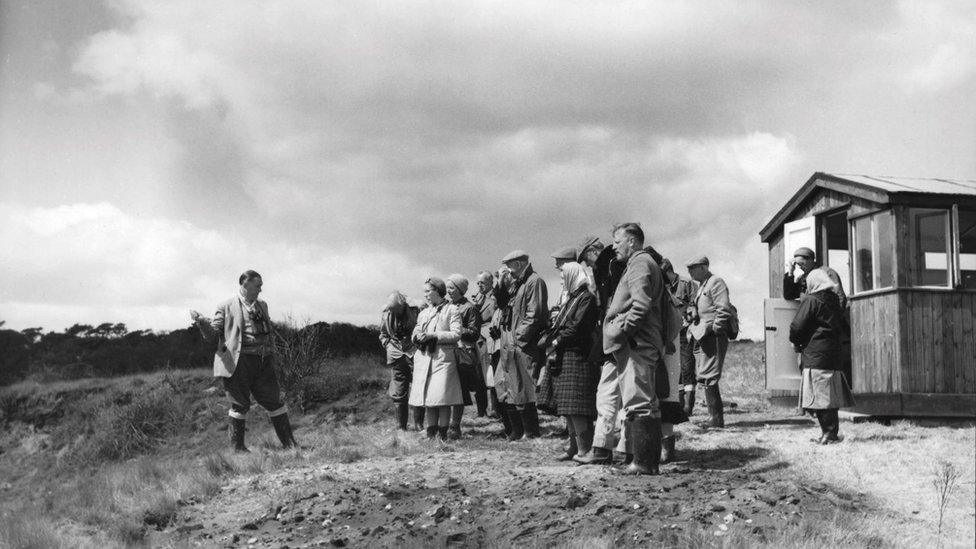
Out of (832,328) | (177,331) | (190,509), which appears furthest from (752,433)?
(177,331)

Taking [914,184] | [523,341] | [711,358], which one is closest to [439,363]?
[523,341]

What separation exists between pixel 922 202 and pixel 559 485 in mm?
6732

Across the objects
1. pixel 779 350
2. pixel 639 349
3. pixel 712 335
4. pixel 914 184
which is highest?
pixel 914 184

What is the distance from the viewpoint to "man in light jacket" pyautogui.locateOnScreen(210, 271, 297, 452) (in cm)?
1024

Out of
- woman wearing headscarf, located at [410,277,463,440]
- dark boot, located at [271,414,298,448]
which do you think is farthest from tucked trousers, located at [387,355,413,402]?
dark boot, located at [271,414,298,448]

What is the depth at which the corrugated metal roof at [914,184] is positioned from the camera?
11.5 metres

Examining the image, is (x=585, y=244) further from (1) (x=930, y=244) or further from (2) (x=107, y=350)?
(2) (x=107, y=350)

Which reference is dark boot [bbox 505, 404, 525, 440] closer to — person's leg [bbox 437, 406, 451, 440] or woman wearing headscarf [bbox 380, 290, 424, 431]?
person's leg [bbox 437, 406, 451, 440]

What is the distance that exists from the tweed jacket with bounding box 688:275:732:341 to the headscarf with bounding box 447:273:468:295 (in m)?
2.64

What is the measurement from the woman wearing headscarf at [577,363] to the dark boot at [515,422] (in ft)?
7.39

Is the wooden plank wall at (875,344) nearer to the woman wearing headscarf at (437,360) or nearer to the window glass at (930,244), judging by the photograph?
the window glass at (930,244)

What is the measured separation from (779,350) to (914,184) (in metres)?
2.66

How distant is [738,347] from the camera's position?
26.0m

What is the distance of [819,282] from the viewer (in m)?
9.17
